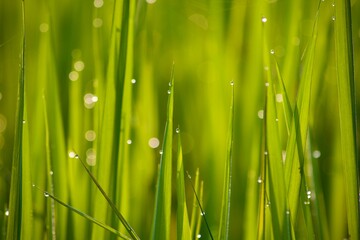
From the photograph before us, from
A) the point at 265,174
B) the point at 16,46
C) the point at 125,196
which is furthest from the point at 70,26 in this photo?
the point at 265,174

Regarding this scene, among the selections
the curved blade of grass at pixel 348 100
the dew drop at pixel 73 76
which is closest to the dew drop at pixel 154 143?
the dew drop at pixel 73 76

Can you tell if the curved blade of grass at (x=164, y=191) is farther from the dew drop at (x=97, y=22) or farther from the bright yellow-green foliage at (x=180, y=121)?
the dew drop at (x=97, y=22)

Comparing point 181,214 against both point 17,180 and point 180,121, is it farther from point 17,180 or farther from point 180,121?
point 180,121

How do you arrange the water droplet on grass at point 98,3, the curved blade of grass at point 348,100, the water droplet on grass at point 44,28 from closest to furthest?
the curved blade of grass at point 348,100 < the water droplet on grass at point 44,28 < the water droplet on grass at point 98,3

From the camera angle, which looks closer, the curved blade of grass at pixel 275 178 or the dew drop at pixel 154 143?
the curved blade of grass at pixel 275 178

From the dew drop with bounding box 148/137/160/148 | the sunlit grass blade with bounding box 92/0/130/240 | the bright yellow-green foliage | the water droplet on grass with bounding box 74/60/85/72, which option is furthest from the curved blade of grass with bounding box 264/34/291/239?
the water droplet on grass with bounding box 74/60/85/72

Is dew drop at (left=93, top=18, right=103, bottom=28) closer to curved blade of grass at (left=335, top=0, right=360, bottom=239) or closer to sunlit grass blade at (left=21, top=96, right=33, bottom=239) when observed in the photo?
sunlit grass blade at (left=21, top=96, right=33, bottom=239)

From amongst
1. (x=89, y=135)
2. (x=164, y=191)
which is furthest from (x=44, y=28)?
(x=164, y=191)

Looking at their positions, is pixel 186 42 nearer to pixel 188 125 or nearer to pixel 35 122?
pixel 188 125
